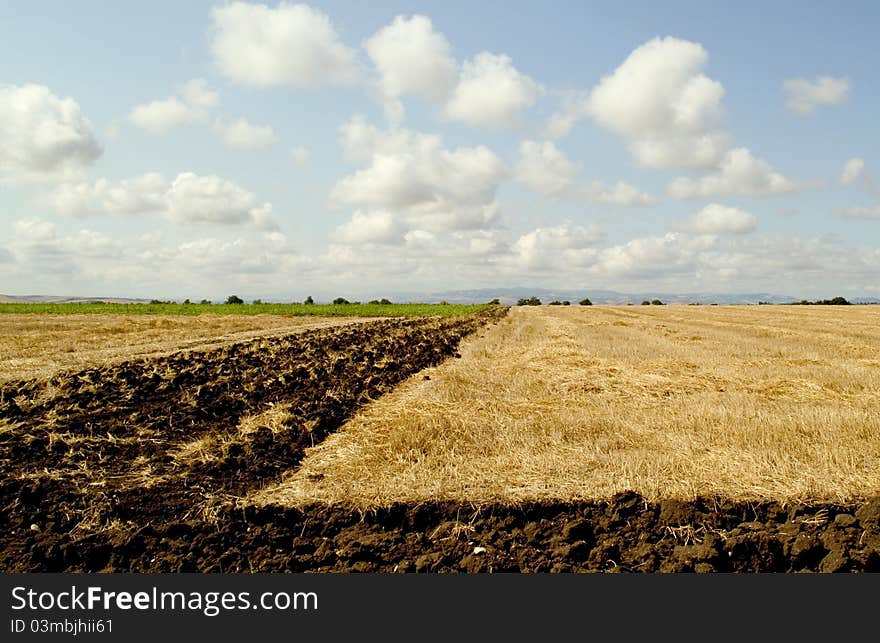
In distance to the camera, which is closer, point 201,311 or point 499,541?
point 499,541

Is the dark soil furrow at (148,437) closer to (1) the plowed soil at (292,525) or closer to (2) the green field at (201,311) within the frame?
(1) the plowed soil at (292,525)

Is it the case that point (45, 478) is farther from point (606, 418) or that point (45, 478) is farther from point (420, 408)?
point (606, 418)

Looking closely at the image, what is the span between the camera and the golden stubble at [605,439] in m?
6.18

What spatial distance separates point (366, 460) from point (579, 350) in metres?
12.6

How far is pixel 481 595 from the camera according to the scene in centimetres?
409

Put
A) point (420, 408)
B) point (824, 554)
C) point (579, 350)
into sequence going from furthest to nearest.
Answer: point (579, 350), point (420, 408), point (824, 554)

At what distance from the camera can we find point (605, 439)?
7.91 m

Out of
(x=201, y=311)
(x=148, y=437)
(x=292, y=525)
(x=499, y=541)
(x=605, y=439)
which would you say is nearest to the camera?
(x=499, y=541)

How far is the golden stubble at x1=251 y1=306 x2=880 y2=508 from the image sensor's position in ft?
20.3

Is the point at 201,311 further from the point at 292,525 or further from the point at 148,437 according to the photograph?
the point at 292,525

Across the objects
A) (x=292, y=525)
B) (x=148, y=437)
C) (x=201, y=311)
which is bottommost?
(x=292, y=525)

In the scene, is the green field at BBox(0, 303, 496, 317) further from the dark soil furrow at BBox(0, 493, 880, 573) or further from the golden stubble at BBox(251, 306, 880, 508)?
the dark soil furrow at BBox(0, 493, 880, 573)

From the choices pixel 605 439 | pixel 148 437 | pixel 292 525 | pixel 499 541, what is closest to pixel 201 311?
pixel 148 437

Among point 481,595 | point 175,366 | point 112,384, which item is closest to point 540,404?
point 481,595
